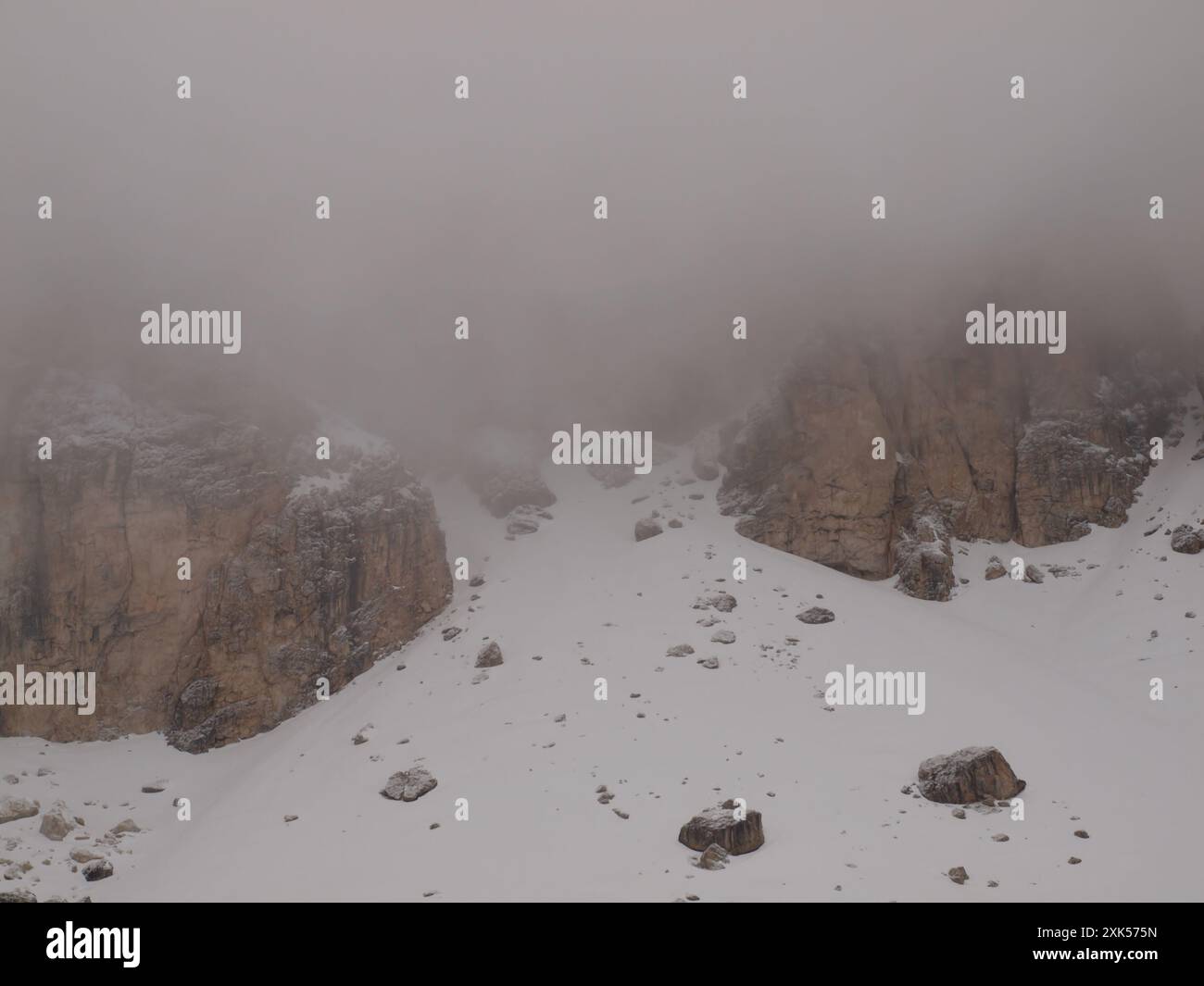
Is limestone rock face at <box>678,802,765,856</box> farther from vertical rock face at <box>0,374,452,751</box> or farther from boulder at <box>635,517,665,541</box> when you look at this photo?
boulder at <box>635,517,665,541</box>

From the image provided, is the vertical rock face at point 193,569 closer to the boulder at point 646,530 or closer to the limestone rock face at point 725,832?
the boulder at point 646,530

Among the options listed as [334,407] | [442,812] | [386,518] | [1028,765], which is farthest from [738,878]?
[334,407]

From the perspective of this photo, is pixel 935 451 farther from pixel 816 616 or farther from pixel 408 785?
pixel 408 785

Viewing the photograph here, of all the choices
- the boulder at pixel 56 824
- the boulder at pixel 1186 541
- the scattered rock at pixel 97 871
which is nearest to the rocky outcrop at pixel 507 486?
the boulder at pixel 56 824

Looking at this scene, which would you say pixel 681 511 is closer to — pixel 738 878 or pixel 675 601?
pixel 675 601

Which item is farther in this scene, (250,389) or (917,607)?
(250,389)

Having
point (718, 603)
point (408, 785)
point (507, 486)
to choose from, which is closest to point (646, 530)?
point (718, 603)
